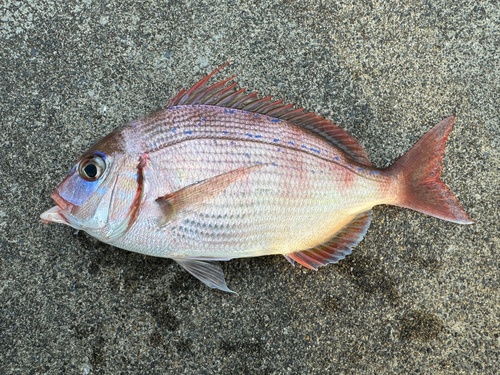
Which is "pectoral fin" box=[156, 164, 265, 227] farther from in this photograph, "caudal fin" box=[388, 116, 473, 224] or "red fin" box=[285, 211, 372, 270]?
"caudal fin" box=[388, 116, 473, 224]

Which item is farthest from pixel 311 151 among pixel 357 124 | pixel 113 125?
pixel 113 125

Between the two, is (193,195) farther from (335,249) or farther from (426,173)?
(426,173)

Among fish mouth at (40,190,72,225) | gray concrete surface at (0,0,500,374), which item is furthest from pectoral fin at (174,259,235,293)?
fish mouth at (40,190,72,225)

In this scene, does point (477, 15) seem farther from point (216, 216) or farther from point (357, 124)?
point (216, 216)

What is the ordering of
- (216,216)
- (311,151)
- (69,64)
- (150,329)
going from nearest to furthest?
(216,216), (311,151), (150,329), (69,64)

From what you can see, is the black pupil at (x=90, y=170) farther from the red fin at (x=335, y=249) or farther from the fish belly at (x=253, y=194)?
the red fin at (x=335, y=249)

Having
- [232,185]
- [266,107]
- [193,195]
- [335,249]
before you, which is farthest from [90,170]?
[335,249]
